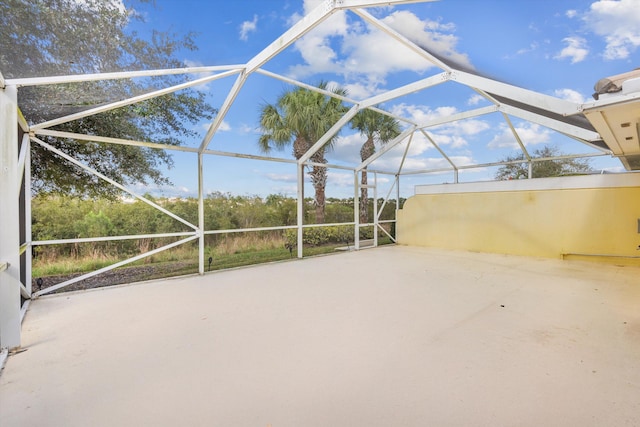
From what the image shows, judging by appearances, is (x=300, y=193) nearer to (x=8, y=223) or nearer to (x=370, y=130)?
(x=370, y=130)

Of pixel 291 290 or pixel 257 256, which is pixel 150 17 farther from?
pixel 257 256

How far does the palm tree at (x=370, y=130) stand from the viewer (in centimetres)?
889

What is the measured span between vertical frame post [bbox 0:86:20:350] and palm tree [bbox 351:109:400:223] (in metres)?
7.16

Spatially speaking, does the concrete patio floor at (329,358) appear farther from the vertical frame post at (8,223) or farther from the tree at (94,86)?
the tree at (94,86)

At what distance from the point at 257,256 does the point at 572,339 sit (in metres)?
5.90

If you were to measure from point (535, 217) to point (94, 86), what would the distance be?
8838mm

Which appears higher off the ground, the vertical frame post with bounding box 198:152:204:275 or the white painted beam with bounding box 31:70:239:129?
the white painted beam with bounding box 31:70:239:129

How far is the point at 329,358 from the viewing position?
2.18 meters

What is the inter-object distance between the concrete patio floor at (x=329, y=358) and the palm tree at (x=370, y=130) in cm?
563

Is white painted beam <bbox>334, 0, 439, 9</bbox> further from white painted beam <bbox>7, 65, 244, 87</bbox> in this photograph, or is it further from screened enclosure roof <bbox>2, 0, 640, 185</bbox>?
white painted beam <bbox>7, 65, 244, 87</bbox>

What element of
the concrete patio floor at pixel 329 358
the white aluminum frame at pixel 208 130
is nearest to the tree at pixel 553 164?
the white aluminum frame at pixel 208 130

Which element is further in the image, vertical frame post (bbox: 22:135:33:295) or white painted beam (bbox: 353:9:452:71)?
vertical frame post (bbox: 22:135:33:295)

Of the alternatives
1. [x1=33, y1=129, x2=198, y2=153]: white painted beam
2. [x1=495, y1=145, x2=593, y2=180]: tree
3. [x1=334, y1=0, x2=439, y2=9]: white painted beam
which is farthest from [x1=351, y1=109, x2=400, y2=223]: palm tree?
[x1=334, y1=0, x2=439, y2=9]: white painted beam

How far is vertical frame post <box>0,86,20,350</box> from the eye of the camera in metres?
2.33
